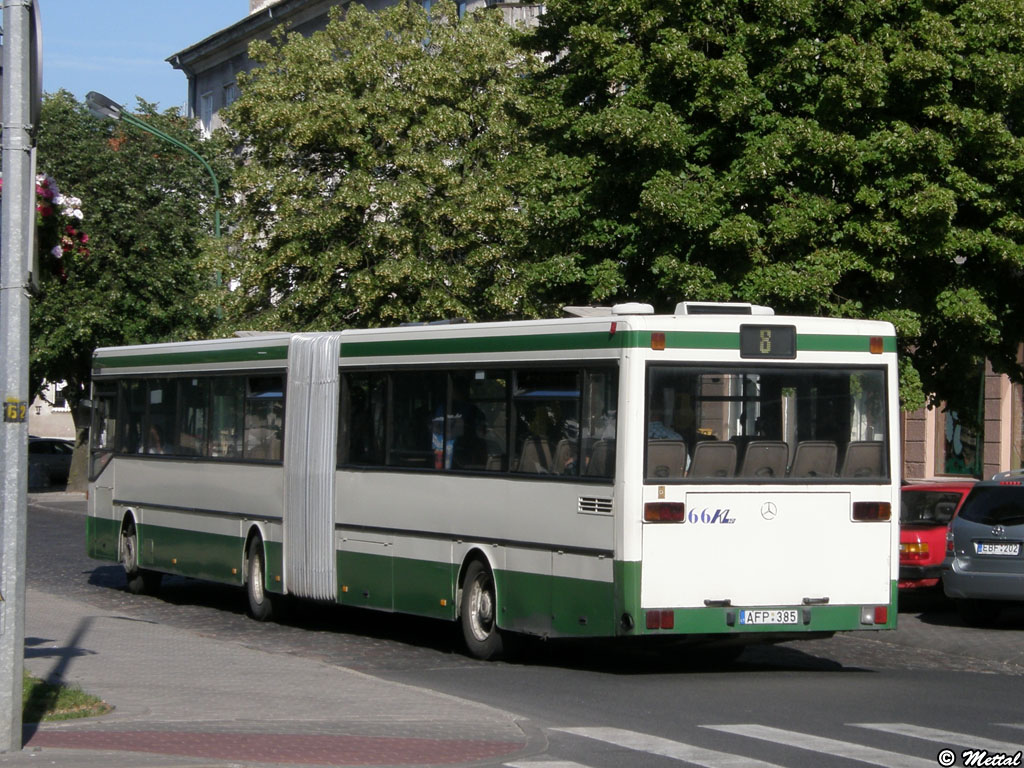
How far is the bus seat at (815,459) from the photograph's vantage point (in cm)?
1314

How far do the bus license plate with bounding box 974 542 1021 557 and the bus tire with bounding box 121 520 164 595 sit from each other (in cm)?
1038

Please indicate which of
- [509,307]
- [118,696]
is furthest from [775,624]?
[509,307]

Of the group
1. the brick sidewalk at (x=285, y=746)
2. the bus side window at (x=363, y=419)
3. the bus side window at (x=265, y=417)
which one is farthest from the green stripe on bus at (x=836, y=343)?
the bus side window at (x=265, y=417)

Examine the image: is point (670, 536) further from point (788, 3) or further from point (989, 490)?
point (788, 3)

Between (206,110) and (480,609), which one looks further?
(206,110)

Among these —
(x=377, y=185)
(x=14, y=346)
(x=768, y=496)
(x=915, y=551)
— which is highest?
(x=377, y=185)

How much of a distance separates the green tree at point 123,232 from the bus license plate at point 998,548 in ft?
96.2

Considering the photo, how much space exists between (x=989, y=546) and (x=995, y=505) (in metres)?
0.53

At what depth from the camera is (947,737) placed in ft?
31.9

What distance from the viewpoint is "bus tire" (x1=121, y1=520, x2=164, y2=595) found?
21.5 metres

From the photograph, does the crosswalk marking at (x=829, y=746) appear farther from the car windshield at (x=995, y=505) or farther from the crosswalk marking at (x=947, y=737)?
the car windshield at (x=995, y=505)

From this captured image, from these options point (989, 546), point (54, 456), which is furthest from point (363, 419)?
point (54, 456)

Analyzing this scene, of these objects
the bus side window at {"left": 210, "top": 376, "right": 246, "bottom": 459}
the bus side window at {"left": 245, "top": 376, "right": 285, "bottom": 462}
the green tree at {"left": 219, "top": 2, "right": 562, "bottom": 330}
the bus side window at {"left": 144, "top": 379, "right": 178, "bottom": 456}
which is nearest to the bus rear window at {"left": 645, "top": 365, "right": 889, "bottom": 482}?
the bus side window at {"left": 245, "top": 376, "right": 285, "bottom": 462}

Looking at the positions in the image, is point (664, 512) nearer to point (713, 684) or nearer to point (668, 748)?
point (713, 684)
